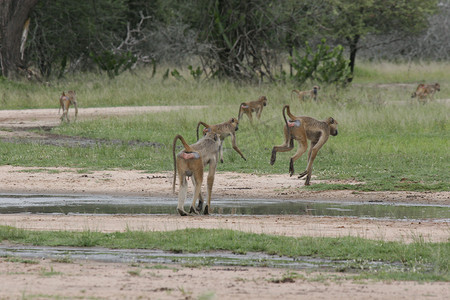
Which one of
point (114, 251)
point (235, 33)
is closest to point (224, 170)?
point (114, 251)

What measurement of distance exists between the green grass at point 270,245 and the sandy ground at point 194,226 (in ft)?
1.59

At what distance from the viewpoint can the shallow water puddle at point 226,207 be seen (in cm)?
1084

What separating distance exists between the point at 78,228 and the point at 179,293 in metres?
3.27

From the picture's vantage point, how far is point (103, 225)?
944cm

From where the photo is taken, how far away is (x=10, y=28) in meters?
29.8

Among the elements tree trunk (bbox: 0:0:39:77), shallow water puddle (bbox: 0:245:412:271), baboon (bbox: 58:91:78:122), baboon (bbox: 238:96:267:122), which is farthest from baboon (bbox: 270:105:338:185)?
tree trunk (bbox: 0:0:39:77)

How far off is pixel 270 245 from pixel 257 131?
10.5 meters

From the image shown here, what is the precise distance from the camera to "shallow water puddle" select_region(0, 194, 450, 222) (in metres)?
10.8

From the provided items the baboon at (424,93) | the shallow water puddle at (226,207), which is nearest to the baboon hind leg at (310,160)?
the shallow water puddle at (226,207)

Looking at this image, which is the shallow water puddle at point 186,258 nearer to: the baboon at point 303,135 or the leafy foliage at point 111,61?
the baboon at point 303,135

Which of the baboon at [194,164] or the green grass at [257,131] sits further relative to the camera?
the green grass at [257,131]

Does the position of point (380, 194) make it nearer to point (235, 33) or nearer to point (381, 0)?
point (235, 33)

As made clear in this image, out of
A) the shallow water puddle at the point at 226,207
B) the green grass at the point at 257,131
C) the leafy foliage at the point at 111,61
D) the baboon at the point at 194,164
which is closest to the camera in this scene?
the baboon at the point at 194,164

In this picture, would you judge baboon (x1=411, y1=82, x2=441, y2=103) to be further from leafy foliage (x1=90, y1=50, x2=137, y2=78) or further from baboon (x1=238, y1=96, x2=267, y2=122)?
leafy foliage (x1=90, y1=50, x2=137, y2=78)
